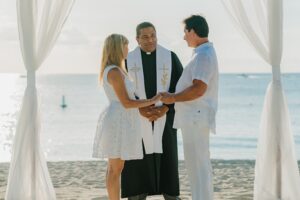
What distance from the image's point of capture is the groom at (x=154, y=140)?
475 centimetres

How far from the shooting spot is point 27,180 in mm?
4707

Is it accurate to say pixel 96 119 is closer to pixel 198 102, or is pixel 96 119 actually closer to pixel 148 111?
pixel 148 111

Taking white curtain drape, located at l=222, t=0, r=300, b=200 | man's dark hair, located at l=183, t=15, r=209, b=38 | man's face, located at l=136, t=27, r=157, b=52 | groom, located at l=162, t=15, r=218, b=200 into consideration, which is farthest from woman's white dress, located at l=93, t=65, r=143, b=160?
Answer: white curtain drape, located at l=222, t=0, r=300, b=200

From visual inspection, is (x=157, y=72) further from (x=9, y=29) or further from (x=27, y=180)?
(x=9, y=29)

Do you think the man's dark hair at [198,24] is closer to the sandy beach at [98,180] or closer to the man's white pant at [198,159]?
the man's white pant at [198,159]

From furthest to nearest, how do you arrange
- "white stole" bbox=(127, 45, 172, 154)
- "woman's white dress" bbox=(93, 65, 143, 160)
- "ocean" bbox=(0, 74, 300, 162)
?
1. "ocean" bbox=(0, 74, 300, 162)
2. "white stole" bbox=(127, 45, 172, 154)
3. "woman's white dress" bbox=(93, 65, 143, 160)

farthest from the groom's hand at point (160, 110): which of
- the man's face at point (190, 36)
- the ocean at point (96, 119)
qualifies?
the man's face at point (190, 36)

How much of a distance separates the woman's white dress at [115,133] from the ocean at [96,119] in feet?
0.99

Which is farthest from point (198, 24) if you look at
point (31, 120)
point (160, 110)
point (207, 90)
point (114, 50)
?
point (31, 120)

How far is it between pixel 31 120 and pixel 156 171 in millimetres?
1009

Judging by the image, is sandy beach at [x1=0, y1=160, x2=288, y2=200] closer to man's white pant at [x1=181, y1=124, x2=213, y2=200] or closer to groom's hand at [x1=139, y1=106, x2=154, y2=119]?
groom's hand at [x1=139, y1=106, x2=154, y2=119]

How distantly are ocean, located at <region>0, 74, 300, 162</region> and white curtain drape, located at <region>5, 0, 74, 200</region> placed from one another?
19 centimetres

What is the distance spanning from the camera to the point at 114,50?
13.5 ft

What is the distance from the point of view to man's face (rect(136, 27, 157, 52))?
4457 millimetres
